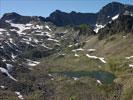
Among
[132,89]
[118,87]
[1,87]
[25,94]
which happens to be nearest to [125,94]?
[132,89]

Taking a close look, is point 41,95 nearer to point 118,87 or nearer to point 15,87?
point 15,87

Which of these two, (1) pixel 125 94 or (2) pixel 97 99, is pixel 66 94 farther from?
(1) pixel 125 94

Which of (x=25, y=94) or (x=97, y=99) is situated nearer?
(x=97, y=99)

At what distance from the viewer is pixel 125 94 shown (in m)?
173

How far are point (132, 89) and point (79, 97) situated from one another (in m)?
27.7

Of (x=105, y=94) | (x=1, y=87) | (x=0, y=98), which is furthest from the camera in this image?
(x=1, y=87)

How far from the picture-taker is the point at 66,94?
189125 mm

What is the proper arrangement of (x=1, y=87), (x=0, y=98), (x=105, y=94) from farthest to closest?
(x=1, y=87) < (x=105, y=94) < (x=0, y=98)

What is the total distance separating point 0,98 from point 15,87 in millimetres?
28660

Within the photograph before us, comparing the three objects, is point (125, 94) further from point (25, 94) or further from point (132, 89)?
point (25, 94)

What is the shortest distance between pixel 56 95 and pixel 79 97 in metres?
13.0

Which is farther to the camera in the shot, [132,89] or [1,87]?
[1,87]

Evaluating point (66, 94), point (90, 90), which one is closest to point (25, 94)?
point (66, 94)

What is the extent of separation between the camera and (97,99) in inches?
6954
